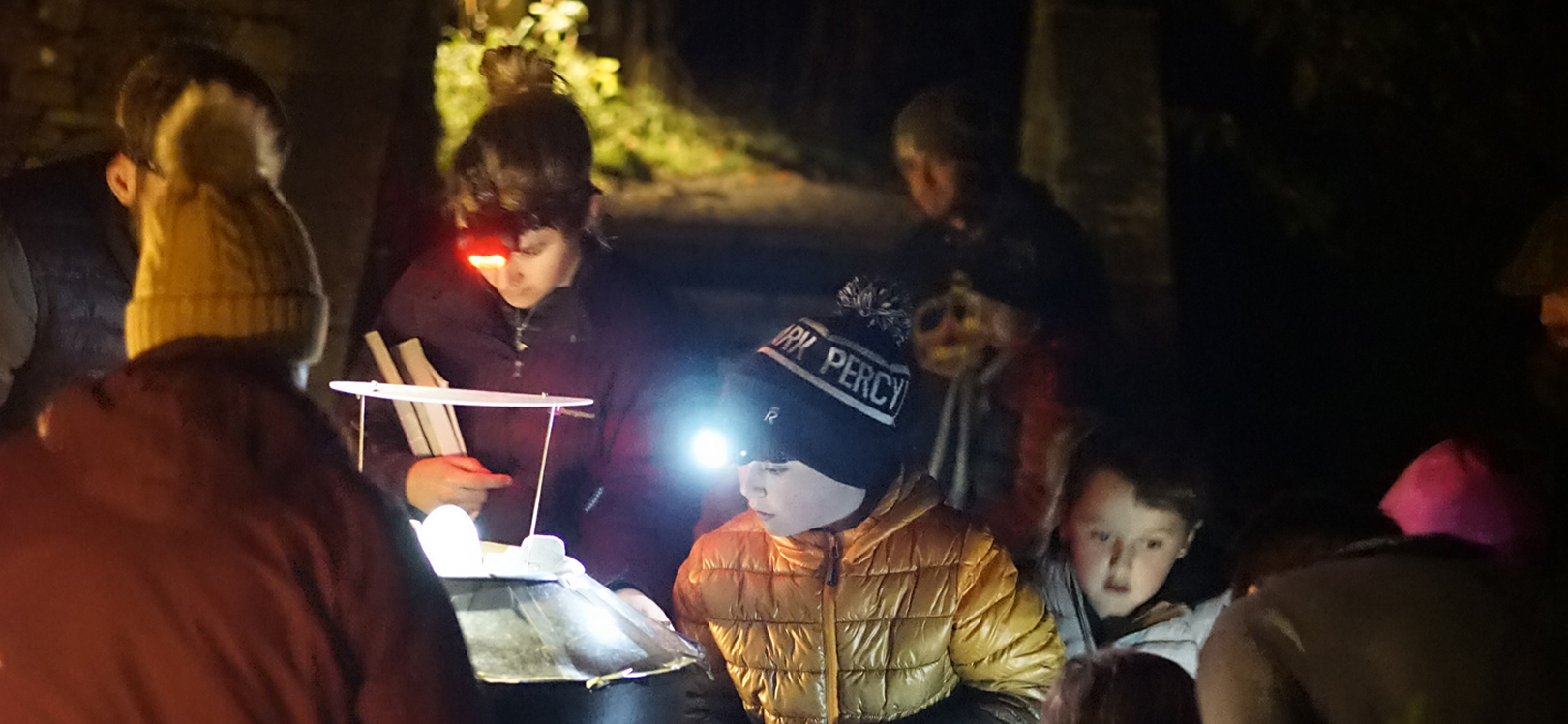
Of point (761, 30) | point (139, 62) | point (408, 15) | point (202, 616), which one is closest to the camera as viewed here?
point (202, 616)

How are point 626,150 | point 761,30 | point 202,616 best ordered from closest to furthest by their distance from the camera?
point 202,616 < point 626,150 < point 761,30

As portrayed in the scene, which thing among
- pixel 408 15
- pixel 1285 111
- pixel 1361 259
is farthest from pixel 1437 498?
pixel 408 15

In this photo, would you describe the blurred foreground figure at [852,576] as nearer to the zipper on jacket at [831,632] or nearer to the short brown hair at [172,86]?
the zipper on jacket at [831,632]

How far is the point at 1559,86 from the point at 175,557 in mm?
5402

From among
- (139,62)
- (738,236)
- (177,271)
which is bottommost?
(738,236)

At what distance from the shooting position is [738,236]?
5.78m

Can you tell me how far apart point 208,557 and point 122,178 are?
1519mm

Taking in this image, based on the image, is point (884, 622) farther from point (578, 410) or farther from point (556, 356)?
point (556, 356)

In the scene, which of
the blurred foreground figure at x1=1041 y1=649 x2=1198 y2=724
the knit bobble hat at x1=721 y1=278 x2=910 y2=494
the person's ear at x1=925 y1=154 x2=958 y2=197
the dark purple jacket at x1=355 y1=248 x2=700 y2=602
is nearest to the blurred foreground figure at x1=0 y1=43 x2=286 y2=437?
the dark purple jacket at x1=355 y1=248 x2=700 y2=602

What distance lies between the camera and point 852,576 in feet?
10.4

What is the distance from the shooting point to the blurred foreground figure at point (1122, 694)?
2838mm

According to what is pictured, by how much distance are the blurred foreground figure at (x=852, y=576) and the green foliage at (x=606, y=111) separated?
7.90 ft

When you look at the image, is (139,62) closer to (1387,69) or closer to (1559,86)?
(1387,69)

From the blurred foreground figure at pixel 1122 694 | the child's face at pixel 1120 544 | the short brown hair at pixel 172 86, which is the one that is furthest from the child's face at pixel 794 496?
the short brown hair at pixel 172 86
